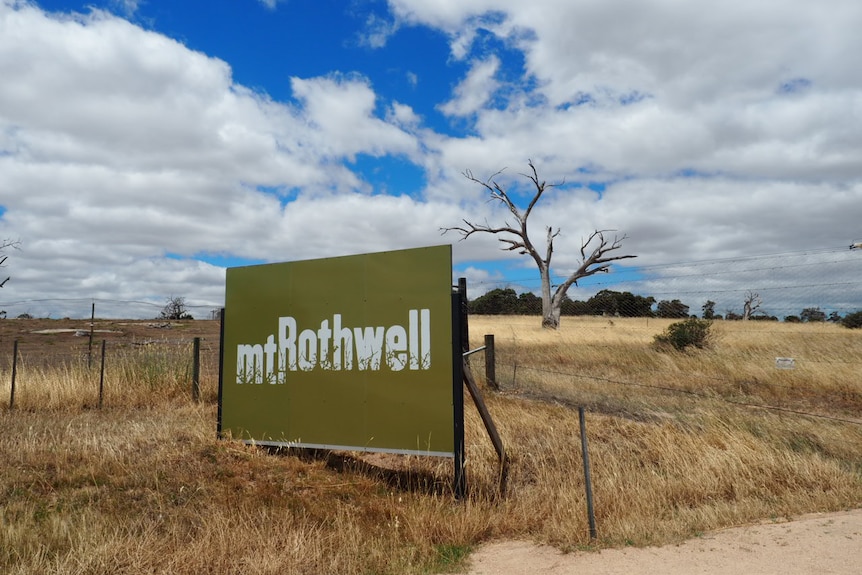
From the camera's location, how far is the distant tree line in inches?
728

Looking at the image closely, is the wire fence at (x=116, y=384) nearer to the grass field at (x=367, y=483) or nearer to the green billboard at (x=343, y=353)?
the grass field at (x=367, y=483)

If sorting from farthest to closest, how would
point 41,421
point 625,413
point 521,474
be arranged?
point 625,413
point 41,421
point 521,474

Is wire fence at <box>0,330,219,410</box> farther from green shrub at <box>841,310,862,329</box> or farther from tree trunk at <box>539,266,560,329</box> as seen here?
green shrub at <box>841,310,862,329</box>

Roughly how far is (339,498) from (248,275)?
354 centimetres

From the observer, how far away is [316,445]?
759cm

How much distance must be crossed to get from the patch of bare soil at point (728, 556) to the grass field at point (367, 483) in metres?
0.21

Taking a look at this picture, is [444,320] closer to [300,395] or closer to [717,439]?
[300,395]

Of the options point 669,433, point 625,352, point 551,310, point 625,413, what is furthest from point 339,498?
point 551,310

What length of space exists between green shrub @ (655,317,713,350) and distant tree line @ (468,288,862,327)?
325mm

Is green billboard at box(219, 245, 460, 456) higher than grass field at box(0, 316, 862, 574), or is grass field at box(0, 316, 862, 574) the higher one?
green billboard at box(219, 245, 460, 456)

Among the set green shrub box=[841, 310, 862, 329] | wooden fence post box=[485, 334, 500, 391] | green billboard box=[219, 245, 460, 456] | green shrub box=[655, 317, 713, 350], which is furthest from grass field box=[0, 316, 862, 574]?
green shrub box=[841, 310, 862, 329]

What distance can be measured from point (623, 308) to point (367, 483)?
23333 millimetres

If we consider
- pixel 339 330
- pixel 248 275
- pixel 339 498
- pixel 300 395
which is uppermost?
pixel 248 275

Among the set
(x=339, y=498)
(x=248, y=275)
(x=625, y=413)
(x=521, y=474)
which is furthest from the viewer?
(x=625, y=413)
